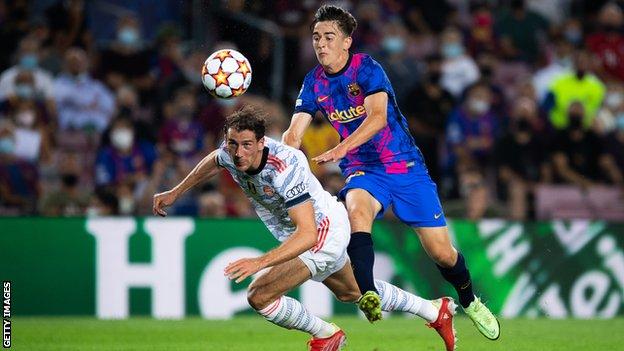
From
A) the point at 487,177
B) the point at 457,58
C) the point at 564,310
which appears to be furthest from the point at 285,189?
the point at 457,58

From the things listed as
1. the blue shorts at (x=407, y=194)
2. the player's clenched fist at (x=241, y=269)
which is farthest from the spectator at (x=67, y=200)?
the player's clenched fist at (x=241, y=269)

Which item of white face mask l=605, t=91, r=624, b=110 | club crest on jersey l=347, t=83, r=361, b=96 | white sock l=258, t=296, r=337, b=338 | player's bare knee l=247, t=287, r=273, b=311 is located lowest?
white sock l=258, t=296, r=337, b=338

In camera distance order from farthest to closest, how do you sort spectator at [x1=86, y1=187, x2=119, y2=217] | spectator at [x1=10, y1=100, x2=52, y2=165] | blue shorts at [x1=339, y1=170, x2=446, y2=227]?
spectator at [x1=10, y1=100, x2=52, y2=165] → spectator at [x1=86, y1=187, x2=119, y2=217] → blue shorts at [x1=339, y1=170, x2=446, y2=227]

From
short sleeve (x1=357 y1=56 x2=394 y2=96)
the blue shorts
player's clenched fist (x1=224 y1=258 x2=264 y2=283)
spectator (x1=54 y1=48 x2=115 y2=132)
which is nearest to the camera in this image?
player's clenched fist (x1=224 y1=258 x2=264 y2=283)

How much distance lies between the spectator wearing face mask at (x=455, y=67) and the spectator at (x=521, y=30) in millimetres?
1446

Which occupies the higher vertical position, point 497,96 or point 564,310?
point 497,96

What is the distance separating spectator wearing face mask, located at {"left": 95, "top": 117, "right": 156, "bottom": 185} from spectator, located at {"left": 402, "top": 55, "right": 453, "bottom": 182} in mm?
3427

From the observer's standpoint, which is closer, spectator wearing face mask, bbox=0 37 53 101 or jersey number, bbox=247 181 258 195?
jersey number, bbox=247 181 258 195

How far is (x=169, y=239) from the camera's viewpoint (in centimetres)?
1370

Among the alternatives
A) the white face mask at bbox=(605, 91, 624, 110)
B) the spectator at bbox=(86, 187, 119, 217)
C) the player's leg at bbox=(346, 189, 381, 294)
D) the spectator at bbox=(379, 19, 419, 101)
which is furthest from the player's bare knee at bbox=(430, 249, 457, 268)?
the white face mask at bbox=(605, 91, 624, 110)

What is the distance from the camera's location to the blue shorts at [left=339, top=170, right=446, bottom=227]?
31.4 ft

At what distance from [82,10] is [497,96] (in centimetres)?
585

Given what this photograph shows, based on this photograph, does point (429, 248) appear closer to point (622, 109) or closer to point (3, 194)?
point (3, 194)

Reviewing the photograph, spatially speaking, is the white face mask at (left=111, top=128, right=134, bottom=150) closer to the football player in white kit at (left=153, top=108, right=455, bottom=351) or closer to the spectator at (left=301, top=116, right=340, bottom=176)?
the spectator at (left=301, top=116, right=340, bottom=176)
